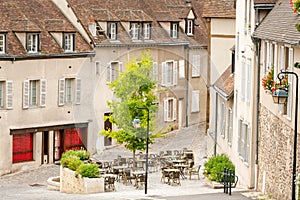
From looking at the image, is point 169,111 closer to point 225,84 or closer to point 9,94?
Answer: point 225,84

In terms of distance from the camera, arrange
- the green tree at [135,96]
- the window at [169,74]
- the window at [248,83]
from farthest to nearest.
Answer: the window at [169,74] → the window at [248,83] → the green tree at [135,96]

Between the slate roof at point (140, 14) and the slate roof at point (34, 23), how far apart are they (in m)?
1.29

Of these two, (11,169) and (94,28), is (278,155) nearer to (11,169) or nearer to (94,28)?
(11,169)

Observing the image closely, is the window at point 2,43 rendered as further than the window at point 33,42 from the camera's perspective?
No

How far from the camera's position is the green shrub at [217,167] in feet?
127

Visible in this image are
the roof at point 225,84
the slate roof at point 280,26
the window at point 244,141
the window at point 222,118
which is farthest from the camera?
the window at point 222,118

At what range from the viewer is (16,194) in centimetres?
4166

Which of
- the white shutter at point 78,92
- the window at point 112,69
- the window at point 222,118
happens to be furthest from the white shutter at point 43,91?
the window at point 222,118

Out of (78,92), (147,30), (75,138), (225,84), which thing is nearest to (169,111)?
(225,84)

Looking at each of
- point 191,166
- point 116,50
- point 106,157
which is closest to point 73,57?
point 116,50

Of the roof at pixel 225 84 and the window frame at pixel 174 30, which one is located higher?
the window frame at pixel 174 30

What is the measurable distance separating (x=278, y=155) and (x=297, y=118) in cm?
349

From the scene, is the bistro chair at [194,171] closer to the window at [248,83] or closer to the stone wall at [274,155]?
the window at [248,83]

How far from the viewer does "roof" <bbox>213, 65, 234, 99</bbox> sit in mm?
→ 44125
